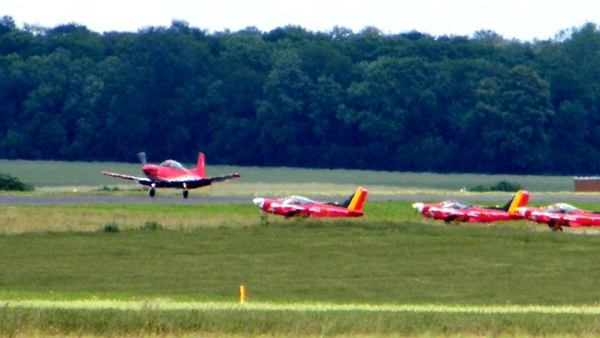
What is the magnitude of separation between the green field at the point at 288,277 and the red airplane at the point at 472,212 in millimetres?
809

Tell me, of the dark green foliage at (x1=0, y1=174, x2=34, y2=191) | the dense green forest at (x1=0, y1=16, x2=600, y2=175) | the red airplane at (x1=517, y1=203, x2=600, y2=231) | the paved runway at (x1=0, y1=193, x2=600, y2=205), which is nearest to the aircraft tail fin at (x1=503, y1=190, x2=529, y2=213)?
the red airplane at (x1=517, y1=203, x2=600, y2=231)

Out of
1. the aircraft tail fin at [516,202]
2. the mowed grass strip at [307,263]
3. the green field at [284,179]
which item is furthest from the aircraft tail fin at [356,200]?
the green field at [284,179]

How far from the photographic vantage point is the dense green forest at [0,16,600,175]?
96250mm

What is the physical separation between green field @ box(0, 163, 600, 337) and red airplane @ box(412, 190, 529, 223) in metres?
0.81

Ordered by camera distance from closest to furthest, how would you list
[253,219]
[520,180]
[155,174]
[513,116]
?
[253,219] → [155,174] → [520,180] → [513,116]

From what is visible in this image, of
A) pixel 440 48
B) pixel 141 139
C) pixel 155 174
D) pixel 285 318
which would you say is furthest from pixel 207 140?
pixel 285 318

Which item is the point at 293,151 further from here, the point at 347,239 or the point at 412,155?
the point at 347,239

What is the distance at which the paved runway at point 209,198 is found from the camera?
54.2m

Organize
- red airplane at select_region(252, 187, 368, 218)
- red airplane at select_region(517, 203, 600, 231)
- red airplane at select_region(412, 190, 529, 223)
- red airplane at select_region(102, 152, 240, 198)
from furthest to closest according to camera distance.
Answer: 1. red airplane at select_region(102, 152, 240, 198)
2. red airplane at select_region(412, 190, 529, 223)
3. red airplane at select_region(252, 187, 368, 218)
4. red airplane at select_region(517, 203, 600, 231)

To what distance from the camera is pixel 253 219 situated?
147 feet

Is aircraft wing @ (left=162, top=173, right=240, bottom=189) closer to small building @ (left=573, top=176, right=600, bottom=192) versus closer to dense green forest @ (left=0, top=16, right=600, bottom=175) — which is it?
small building @ (left=573, top=176, right=600, bottom=192)

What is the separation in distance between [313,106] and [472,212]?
190ft

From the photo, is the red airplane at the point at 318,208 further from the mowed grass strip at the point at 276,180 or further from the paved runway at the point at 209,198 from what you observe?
the mowed grass strip at the point at 276,180

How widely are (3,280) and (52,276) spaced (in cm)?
120
